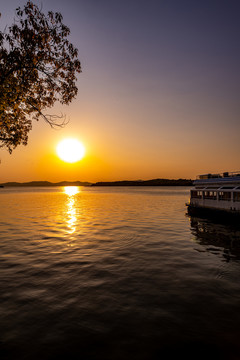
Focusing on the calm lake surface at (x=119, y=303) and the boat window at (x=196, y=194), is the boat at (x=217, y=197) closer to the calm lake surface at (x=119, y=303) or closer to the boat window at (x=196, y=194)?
the boat window at (x=196, y=194)

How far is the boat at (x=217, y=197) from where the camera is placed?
27.6m

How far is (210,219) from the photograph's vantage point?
3134cm

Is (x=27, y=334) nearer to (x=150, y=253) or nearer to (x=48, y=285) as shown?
(x=48, y=285)

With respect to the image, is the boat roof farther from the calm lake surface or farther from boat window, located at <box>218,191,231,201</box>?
the calm lake surface

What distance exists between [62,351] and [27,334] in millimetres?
1341

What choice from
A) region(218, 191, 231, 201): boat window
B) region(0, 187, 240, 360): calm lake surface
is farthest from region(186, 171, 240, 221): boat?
region(0, 187, 240, 360): calm lake surface

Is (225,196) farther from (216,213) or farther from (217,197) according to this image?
(216,213)

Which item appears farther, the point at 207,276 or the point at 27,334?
the point at 207,276

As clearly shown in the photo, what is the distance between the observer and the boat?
90.7ft

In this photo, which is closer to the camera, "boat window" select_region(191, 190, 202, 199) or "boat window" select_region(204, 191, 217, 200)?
"boat window" select_region(204, 191, 217, 200)

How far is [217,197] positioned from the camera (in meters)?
31.1

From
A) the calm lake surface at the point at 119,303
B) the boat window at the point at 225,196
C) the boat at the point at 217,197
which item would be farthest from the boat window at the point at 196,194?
the calm lake surface at the point at 119,303

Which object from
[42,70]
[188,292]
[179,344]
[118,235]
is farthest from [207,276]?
[42,70]

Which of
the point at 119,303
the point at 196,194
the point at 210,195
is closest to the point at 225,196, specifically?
the point at 210,195
